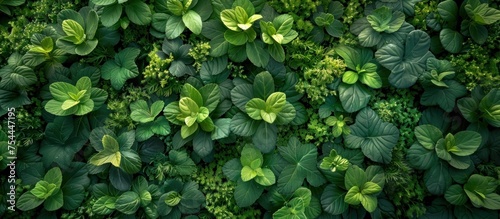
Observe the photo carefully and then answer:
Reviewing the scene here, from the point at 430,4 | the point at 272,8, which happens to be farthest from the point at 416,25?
the point at 272,8

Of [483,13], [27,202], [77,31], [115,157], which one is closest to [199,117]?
→ [115,157]

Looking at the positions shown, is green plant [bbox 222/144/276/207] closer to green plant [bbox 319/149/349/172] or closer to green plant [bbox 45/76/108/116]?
green plant [bbox 319/149/349/172]

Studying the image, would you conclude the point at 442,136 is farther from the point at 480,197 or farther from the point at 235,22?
the point at 235,22

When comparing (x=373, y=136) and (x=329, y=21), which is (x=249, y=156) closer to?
(x=373, y=136)

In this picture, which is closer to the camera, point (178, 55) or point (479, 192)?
point (479, 192)

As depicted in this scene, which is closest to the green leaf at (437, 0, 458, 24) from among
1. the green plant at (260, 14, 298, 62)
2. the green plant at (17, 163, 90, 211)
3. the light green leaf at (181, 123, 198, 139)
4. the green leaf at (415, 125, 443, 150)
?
the green leaf at (415, 125, 443, 150)

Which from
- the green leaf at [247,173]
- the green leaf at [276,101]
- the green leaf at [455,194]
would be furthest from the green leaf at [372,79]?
the green leaf at [247,173]
